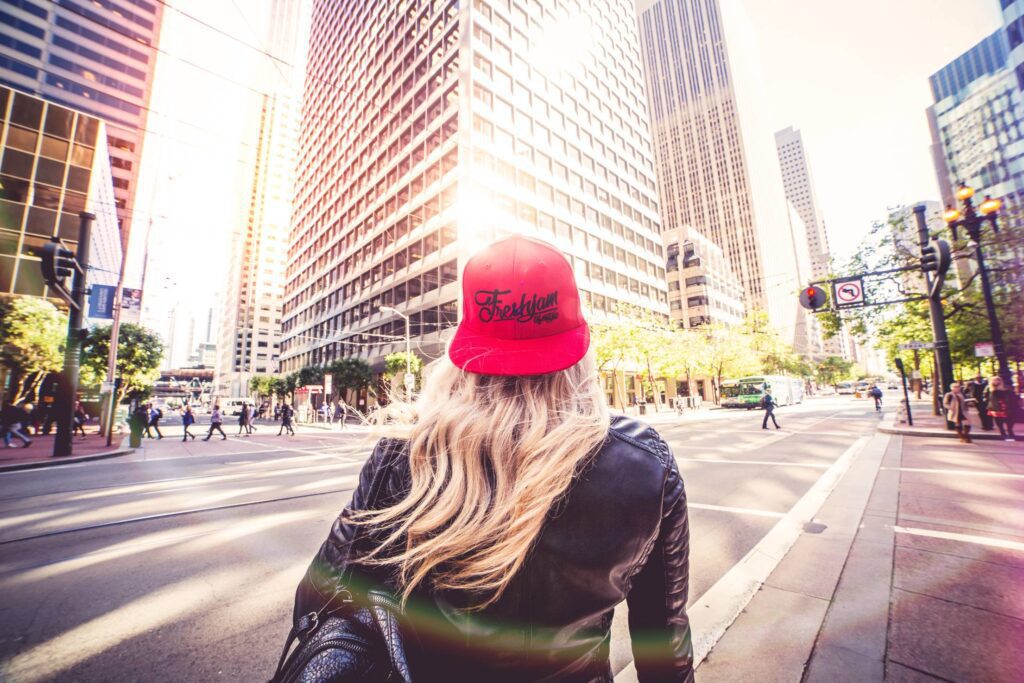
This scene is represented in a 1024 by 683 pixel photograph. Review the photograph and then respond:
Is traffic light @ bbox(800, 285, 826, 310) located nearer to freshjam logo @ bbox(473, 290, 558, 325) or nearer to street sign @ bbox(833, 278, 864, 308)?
street sign @ bbox(833, 278, 864, 308)

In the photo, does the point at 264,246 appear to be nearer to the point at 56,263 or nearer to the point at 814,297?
the point at 56,263

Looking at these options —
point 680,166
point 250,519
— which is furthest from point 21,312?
point 680,166

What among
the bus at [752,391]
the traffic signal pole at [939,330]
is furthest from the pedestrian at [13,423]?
the bus at [752,391]

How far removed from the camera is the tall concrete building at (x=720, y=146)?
84.4 meters

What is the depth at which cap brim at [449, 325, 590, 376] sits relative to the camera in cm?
110

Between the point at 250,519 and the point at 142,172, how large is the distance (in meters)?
61.4

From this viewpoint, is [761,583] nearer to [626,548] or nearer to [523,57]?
[626,548]

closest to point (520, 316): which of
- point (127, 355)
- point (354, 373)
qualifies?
point (354, 373)

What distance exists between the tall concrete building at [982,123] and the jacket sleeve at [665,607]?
45480mm

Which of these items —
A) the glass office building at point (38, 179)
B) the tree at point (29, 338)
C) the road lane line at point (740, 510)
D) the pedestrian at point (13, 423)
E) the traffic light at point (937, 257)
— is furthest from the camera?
the glass office building at point (38, 179)

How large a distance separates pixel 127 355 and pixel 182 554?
33.9m

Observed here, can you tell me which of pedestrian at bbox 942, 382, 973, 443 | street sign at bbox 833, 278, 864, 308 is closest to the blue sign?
street sign at bbox 833, 278, 864, 308

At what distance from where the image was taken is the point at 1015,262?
14031mm

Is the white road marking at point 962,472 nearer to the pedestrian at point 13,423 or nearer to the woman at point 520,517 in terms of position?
the woman at point 520,517
